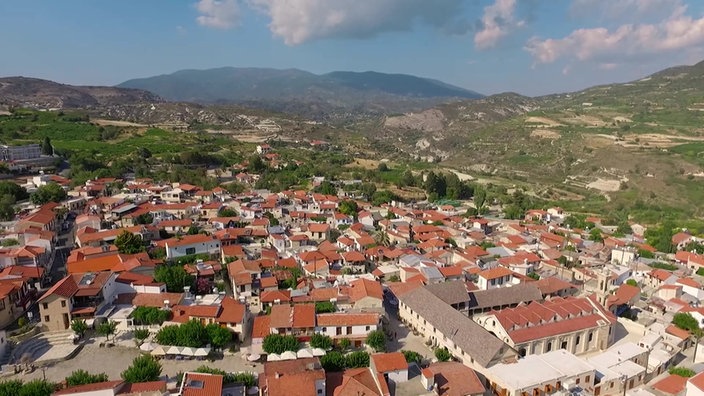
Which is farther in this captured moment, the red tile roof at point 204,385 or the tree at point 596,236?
the tree at point 596,236

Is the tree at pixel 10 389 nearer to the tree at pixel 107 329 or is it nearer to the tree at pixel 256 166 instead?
the tree at pixel 107 329

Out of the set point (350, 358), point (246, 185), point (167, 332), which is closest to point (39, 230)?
point (167, 332)

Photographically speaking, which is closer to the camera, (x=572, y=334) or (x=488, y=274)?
(x=572, y=334)

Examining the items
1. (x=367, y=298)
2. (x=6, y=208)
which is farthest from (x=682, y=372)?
(x=6, y=208)

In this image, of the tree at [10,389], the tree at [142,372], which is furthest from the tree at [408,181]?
the tree at [10,389]

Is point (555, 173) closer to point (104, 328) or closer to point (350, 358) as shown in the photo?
point (350, 358)
